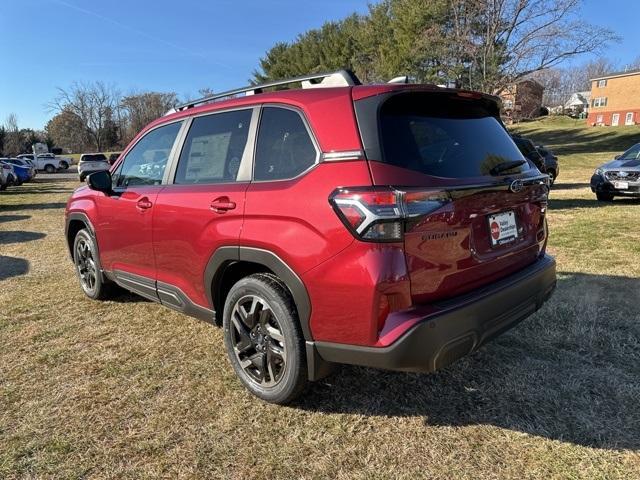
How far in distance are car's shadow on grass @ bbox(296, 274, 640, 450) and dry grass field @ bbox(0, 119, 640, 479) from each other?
0.04 ft

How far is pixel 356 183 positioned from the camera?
2.29 m

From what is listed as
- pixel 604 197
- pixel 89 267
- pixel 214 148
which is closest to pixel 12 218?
pixel 89 267

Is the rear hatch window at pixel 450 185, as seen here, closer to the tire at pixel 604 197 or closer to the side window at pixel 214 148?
the side window at pixel 214 148

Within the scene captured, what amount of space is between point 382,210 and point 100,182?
300 cm

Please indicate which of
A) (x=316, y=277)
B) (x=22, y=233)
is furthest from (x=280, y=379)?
(x=22, y=233)

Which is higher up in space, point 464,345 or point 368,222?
point 368,222

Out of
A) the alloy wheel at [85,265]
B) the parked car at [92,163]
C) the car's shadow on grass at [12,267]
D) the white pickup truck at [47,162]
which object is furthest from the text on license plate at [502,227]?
the white pickup truck at [47,162]

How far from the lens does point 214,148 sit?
3.33 m

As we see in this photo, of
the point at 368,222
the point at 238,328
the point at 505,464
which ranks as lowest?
the point at 505,464

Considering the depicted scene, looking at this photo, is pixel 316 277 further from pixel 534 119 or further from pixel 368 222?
pixel 534 119

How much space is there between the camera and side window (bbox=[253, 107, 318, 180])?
103 inches

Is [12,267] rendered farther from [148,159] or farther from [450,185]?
[450,185]

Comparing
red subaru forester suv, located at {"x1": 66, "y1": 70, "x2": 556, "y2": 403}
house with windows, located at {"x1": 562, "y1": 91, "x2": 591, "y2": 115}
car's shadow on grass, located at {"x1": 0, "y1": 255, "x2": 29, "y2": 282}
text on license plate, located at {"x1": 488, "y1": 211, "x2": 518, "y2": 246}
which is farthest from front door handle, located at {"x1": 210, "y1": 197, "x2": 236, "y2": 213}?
house with windows, located at {"x1": 562, "y1": 91, "x2": 591, "y2": 115}

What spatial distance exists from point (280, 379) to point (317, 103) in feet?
5.31
